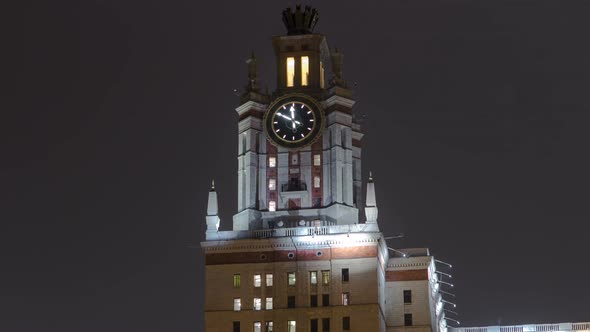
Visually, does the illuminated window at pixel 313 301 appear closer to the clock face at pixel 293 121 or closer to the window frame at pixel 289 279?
the window frame at pixel 289 279

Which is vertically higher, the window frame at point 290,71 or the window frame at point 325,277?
the window frame at point 290,71

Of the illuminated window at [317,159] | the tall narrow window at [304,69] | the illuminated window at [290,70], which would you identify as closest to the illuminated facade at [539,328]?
the illuminated window at [317,159]

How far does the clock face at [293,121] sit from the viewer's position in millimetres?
140625

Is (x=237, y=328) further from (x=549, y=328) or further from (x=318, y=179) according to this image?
(x=549, y=328)

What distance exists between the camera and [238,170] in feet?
465

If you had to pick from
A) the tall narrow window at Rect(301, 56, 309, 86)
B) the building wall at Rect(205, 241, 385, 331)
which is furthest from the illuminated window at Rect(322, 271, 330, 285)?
the tall narrow window at Rect(301, 56, 309, 86)

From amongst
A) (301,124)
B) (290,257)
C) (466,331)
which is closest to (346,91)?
(301,124)

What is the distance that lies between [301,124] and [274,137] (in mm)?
2970

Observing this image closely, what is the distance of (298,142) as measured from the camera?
140625 millimetres

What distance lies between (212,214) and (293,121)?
42.7 ft

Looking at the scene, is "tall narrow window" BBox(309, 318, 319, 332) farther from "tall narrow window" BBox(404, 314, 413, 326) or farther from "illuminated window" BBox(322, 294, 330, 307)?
"tall narrow window" BBox(404, 314, 413, 326)

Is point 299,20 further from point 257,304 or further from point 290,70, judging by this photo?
point 257,304

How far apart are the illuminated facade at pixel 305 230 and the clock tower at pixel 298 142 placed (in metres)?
0.10

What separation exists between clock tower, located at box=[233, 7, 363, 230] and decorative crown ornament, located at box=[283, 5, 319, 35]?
4.0 inches
